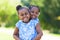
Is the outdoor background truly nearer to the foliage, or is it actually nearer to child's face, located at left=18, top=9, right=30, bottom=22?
the foliage

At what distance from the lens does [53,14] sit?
13.9 m

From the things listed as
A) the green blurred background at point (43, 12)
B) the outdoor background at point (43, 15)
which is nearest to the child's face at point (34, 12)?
the outdoor background at point (43, 15)

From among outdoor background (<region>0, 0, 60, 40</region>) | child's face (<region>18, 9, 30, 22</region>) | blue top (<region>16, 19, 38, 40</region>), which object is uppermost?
child's face (<region>18, 9, 30, 22</region>)

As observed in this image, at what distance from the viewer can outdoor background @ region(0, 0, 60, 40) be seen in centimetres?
1372

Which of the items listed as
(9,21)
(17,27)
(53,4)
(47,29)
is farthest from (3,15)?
(17,27)

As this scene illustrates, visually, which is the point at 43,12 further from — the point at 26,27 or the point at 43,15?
the point at 26,27

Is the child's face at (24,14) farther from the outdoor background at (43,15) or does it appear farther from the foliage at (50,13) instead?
the foliage at (50,13)

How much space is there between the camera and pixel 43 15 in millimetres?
14383

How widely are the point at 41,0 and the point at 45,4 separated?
340 millimetres

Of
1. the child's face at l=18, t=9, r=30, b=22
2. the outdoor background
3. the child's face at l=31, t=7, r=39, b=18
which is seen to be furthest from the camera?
the outdoor background

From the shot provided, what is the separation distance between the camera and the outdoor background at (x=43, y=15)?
13.7 metres

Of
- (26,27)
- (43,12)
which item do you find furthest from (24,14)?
(43,12)

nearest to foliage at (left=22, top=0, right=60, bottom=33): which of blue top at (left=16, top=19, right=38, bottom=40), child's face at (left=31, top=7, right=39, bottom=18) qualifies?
child's face at (left=31, top=7, right=39, bottom=18)

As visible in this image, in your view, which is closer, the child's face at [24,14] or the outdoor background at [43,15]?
the child's face at [24,14]
